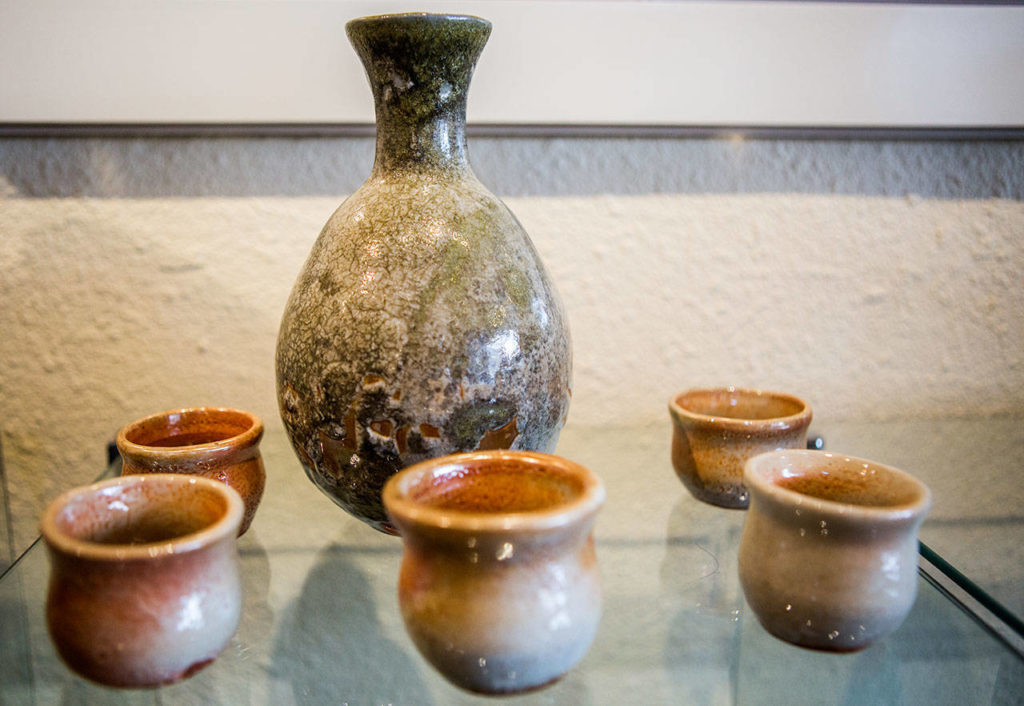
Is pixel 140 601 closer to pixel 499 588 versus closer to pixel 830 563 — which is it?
pixel 499 588

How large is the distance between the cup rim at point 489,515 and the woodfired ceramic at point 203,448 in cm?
16

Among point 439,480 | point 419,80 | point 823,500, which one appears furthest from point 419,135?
point 823,500

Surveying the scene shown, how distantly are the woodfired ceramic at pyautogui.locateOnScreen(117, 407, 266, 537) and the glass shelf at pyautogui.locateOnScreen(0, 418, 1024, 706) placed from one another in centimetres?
7

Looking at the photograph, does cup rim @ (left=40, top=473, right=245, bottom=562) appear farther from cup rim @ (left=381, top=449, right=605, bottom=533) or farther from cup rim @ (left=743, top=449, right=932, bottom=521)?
cup rim @ (left=743, top=449, right=932, bottom=521)

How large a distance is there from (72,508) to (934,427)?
0.76 meters

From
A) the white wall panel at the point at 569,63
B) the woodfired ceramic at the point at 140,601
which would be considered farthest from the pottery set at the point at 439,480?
the white wall panel at the point at 569,63

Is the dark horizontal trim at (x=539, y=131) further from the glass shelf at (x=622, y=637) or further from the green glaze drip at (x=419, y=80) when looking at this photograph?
the glass shelf at (x=622, y=637)

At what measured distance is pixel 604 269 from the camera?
707 mm

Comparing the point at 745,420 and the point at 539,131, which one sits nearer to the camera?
Result: the point at 745,420

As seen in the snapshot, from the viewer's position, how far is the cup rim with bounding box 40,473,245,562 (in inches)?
12.1

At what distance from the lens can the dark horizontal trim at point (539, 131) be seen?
622 mm

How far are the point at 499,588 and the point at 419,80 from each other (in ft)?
0.96

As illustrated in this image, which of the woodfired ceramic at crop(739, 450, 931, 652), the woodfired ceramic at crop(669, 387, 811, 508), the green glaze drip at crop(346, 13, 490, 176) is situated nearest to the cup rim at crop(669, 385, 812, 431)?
the woodfired ceramic at crop(669, 387, 811, 508)

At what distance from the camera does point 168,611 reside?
318 millimetres
